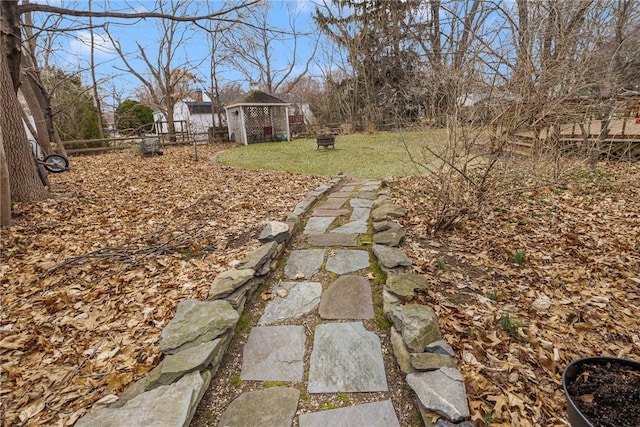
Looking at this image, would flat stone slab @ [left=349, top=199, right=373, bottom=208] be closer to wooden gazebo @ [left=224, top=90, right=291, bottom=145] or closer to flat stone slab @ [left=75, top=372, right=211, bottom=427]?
flat stone slab @ [left=75, top=372, right=211, bottom=427]

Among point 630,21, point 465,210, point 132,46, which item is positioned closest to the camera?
point 465,210

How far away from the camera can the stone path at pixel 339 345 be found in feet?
5.05

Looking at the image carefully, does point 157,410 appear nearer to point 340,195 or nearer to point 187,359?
point 187,359

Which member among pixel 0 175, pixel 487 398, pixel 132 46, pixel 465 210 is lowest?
pixel 487 398

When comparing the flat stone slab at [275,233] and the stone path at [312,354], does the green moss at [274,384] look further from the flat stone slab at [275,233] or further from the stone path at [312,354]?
the flat stone slab at [275,233]

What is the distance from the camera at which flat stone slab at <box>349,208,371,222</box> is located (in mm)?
4008

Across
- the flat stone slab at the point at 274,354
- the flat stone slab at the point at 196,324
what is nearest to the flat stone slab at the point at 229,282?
the flat stone slab at the point at 196,324

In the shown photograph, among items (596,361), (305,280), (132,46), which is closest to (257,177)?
(305,280)

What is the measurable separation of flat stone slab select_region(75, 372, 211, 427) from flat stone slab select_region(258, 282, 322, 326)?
0.73m

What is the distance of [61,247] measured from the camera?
3383 millimetres

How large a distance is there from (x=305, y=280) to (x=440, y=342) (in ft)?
4.02

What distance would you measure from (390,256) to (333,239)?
0.82 meters

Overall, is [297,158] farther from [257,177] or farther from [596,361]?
[596,361]

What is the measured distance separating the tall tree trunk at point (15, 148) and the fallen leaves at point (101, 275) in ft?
1.07
